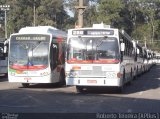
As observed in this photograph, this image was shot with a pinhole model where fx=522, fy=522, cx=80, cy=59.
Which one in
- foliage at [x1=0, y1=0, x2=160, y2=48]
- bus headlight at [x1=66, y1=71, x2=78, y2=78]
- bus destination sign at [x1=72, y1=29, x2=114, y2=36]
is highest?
foliage at [x1=0, y1=0, x2=160, y2=48]

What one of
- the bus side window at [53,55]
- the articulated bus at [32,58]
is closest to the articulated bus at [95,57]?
the articulated bus at [32,58]

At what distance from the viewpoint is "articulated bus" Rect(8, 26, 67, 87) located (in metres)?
25.9

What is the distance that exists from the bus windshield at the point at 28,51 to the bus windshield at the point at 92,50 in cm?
359

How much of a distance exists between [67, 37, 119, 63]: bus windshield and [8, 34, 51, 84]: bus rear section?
138 inches

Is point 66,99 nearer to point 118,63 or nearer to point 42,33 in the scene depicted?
point 118,63

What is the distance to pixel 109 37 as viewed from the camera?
22594mm

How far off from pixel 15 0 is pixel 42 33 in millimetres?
84367

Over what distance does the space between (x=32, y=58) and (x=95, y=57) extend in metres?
4.70

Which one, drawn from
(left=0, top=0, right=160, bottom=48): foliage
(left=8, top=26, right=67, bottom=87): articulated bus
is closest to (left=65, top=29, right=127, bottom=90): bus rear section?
(left=8, top=26, right=67, bottom=87): articulated bus

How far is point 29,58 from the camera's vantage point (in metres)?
26.1

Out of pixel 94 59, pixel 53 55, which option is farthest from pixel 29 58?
pixel 94 59

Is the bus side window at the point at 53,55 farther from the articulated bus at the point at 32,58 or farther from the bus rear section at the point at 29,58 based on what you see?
the bus rear section at the point at 29,58

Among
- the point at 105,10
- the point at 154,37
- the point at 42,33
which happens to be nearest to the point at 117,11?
the point at 105,10

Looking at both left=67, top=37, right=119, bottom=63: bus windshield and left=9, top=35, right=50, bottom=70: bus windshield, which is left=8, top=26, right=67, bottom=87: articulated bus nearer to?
left=9, top=35, right=50, bottom=70: bus windshield
